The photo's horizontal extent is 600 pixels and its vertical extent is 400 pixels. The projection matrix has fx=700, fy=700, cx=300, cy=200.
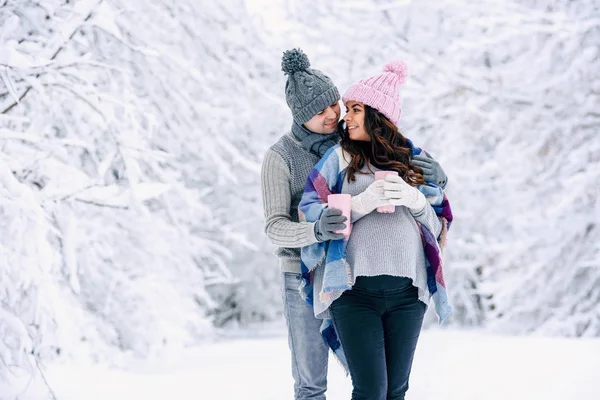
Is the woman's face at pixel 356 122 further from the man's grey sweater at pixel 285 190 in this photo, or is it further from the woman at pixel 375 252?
the man's grey sweater at pixel 285 190

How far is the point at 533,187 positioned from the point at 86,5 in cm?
654

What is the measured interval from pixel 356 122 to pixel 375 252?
1.86 ft

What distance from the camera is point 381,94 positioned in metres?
2.97

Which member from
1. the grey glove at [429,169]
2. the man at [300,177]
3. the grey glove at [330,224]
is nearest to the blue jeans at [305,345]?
the man at [300,177]

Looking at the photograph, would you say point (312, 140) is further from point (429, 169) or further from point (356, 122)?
point (429, 169)

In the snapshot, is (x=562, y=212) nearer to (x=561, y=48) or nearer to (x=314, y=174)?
(x=561, y=48)

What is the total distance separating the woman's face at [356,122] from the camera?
2990 millimetres

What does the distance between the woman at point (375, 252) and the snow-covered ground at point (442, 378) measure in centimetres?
195

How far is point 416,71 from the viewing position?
9.10 metres

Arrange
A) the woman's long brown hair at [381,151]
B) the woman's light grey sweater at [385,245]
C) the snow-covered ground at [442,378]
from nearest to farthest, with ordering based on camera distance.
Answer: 1. the woman's light grey sweater at [385,245]
2. the woman's long brown hair at [381,151]
3. the snow-covered ground at [442,378]

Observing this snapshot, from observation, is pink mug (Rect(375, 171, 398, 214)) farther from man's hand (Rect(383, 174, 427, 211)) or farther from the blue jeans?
the blue jeans

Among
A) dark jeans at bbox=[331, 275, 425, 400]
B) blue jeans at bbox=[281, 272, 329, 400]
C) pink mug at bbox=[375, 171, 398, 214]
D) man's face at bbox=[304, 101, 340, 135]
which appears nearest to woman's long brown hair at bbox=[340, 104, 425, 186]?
pink mug at bbox=[375, 171, 398, 214]

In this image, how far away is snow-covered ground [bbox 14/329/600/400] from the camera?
463cm

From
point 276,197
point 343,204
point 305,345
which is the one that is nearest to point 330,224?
point 343,204
